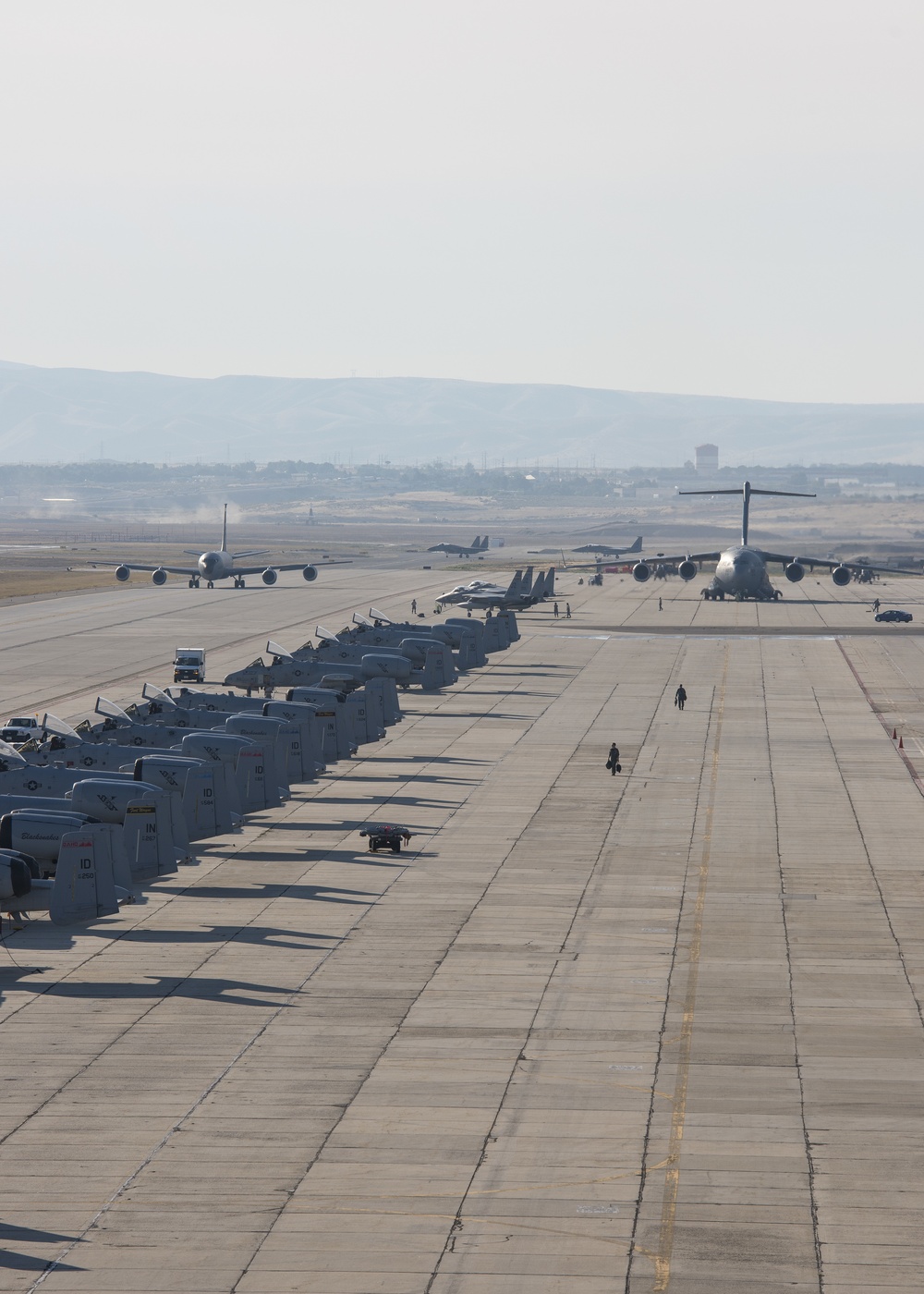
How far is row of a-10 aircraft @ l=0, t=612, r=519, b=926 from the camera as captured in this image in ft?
133

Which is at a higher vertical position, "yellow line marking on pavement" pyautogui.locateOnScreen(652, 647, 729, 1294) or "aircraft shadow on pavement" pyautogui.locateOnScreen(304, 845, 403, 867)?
"yellow line marking on pavement" pyautogui.locateOnScreen(652, 647, 729, 1294)

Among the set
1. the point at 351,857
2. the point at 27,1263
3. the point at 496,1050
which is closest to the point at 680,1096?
the point at 496,1050

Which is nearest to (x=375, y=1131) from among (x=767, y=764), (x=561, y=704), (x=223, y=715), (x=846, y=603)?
(x=223, y=715)

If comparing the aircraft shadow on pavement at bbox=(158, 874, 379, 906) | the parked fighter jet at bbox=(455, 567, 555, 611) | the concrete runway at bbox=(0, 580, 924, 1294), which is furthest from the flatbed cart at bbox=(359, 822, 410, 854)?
the parked fighter jet at bbox=(455, 567, 555, 611)

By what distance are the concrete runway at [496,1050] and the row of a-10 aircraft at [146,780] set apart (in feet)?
5.69

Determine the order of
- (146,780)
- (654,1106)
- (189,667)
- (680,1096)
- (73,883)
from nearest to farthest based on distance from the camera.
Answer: (654,1106) → (680,1096) → (73,883) → (146,780) → (189,667)

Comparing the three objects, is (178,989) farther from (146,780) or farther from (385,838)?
(385,838)

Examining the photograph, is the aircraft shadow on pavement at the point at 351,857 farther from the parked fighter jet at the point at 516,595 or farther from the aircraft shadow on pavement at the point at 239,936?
the parked fighter jet at the point at 516,595

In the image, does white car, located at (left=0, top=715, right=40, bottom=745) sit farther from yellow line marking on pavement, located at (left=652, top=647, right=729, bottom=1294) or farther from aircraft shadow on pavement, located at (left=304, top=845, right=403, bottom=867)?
yellow line marking on pavement, located at (left=652, top=647, right=729, bottom=1294)

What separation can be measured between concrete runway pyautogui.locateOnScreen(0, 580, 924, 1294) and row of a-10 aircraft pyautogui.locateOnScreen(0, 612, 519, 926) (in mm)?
1735

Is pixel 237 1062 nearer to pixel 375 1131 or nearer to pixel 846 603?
pixel 375 1131

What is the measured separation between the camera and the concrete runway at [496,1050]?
25422mm

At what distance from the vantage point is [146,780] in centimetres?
4988

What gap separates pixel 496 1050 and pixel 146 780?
1896 centimetres
